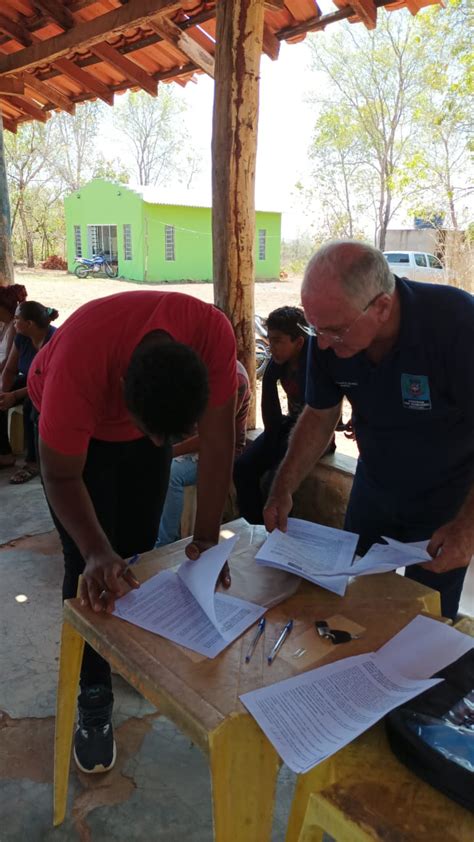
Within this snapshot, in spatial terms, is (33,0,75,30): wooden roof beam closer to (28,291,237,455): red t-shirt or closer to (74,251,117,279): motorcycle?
(28,291,237,455): red t-shirt

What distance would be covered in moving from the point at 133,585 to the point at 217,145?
7.71 ft

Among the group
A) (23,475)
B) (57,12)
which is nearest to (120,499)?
(23,475)

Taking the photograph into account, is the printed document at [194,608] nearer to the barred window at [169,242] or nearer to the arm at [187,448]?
the arm at [187,448]

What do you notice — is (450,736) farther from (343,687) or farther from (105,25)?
(105,25)

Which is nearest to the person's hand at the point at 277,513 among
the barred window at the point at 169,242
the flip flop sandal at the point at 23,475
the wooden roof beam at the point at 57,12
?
the flip flop sandal at the point at 23,475

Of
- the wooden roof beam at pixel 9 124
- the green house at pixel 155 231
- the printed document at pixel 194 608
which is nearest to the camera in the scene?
the printed document at pixel 194 608

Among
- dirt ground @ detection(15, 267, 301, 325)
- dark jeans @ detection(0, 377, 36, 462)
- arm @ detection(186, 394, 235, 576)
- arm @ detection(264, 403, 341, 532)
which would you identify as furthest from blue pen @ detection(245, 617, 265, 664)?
dirt ground @ detection(15, 267, 301, 325)

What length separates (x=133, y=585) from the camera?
1375mm

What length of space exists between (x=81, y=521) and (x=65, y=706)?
1.64ft

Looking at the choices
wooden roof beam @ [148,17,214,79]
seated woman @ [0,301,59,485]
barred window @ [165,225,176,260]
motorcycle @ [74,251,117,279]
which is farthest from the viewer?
motorcycle @ [74,251,117,279]

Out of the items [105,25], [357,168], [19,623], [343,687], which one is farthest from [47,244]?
[343,687]

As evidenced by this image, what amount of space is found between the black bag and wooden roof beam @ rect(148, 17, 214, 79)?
3824 millimetres

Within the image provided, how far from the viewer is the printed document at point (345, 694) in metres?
0.94

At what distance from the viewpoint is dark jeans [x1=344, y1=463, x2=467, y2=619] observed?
5.63ft
